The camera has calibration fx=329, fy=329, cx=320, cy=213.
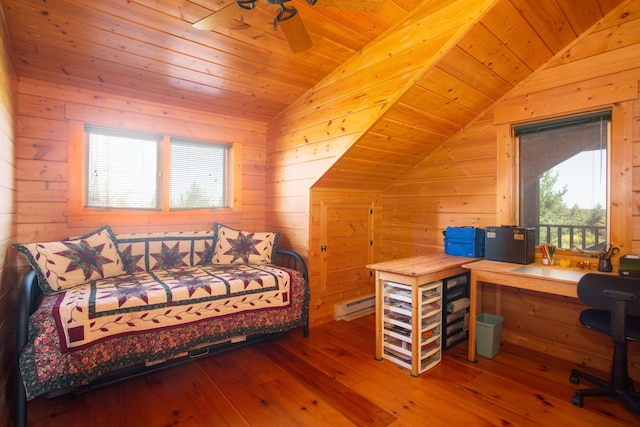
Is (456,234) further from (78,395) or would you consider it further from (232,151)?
(78,395)

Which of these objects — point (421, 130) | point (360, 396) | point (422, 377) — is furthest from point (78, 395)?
point (421, 130)

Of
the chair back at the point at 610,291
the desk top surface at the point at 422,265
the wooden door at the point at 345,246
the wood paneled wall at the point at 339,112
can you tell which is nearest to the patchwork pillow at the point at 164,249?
the wood paneled wall at the point at 339,112

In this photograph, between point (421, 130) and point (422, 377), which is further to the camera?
point (421, 130)

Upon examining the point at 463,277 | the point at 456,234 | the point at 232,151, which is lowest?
the point at 463,277

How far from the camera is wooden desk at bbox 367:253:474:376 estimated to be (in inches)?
91.1

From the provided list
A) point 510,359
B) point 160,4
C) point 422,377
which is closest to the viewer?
point 160,4

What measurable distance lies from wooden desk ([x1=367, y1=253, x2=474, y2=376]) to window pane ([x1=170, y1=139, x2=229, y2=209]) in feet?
6.64

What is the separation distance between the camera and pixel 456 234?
296 cm

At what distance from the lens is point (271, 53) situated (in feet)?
8.47

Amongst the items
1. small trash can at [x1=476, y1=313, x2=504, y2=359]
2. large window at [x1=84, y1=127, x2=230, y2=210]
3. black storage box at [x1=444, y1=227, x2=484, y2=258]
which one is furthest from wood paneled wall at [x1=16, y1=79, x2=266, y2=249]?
small trash can at [x1=476, y1=313, x2=504, y2=359]

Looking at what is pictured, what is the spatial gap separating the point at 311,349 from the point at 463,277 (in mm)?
1430

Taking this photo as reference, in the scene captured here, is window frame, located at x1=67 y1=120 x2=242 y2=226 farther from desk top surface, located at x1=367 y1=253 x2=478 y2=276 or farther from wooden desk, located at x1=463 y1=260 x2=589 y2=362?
wooden desk, located at x1=463 y1=260 x2=589 y2=362

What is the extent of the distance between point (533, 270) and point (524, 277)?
0.16 meters

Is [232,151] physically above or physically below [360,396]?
above
